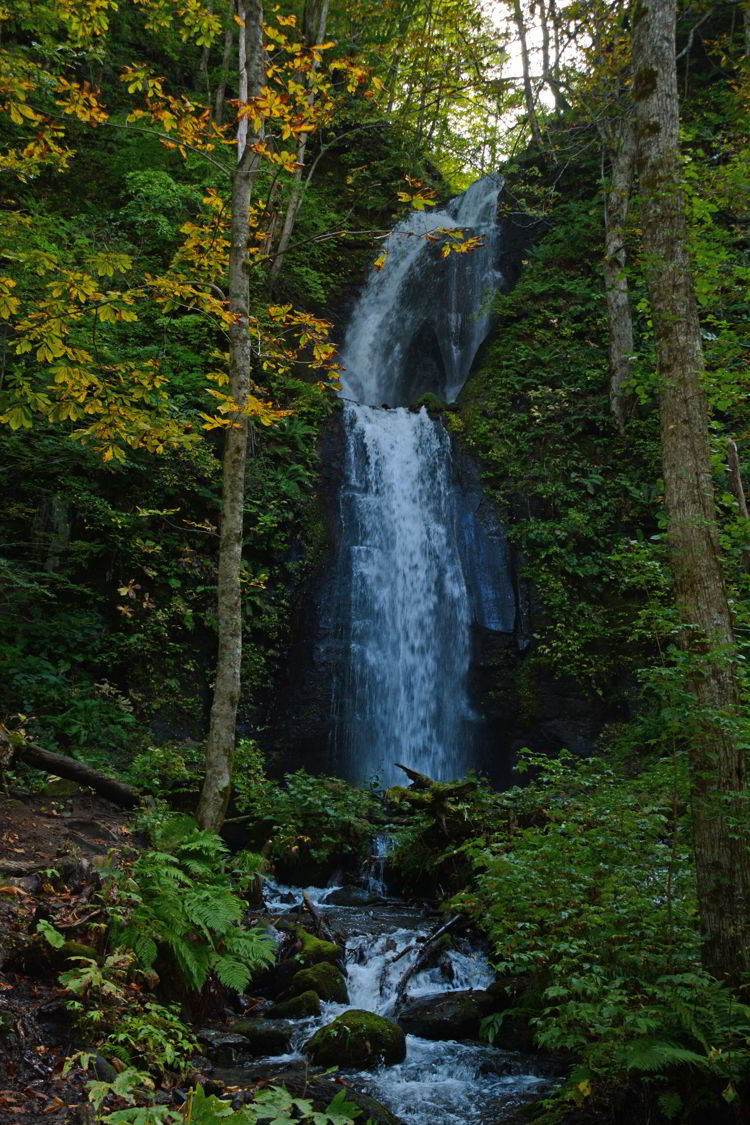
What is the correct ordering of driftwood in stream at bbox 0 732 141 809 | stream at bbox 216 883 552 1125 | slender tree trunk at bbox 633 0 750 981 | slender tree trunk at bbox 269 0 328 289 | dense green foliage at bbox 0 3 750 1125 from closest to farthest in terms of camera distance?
slender tree trunk at bbox 633 0 750 981
dense green foliage at bbox 0 3 750 1125
stream at bbox 216 883 552 1125
driftwood in stream at bbox 0 732 141 809
slender tree trunk at bbox 269 0 328 289

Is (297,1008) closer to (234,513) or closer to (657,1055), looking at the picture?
(657,1055)

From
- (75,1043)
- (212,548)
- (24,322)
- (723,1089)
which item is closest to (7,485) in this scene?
(212,548)

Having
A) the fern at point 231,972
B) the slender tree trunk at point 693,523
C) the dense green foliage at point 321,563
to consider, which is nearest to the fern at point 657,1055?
the dense green foliage at point 321,563

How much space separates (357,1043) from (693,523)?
4.14 metres

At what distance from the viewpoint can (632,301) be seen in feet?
52.2

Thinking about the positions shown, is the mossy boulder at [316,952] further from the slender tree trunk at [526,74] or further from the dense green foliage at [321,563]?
the slender tree trunk at [526,74]

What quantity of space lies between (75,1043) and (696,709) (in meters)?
3.47

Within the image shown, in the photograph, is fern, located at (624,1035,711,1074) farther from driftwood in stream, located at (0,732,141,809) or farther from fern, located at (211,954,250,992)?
driftwood in stream, located at (0,732,141,809)

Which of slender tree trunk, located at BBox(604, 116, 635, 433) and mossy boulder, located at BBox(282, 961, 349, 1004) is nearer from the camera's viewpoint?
mossy boulder, located at BBox(282, 961, 349, 1004)

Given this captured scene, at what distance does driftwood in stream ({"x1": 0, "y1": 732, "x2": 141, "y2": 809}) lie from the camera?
259 inches

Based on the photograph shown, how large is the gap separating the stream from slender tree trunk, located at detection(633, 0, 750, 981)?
1.91m

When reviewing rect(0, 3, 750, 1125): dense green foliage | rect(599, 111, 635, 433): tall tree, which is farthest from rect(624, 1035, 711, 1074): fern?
rect(599, 111, 635, 433): tall tree

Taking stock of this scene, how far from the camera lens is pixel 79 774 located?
6.70 m

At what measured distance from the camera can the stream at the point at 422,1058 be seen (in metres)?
4.46
